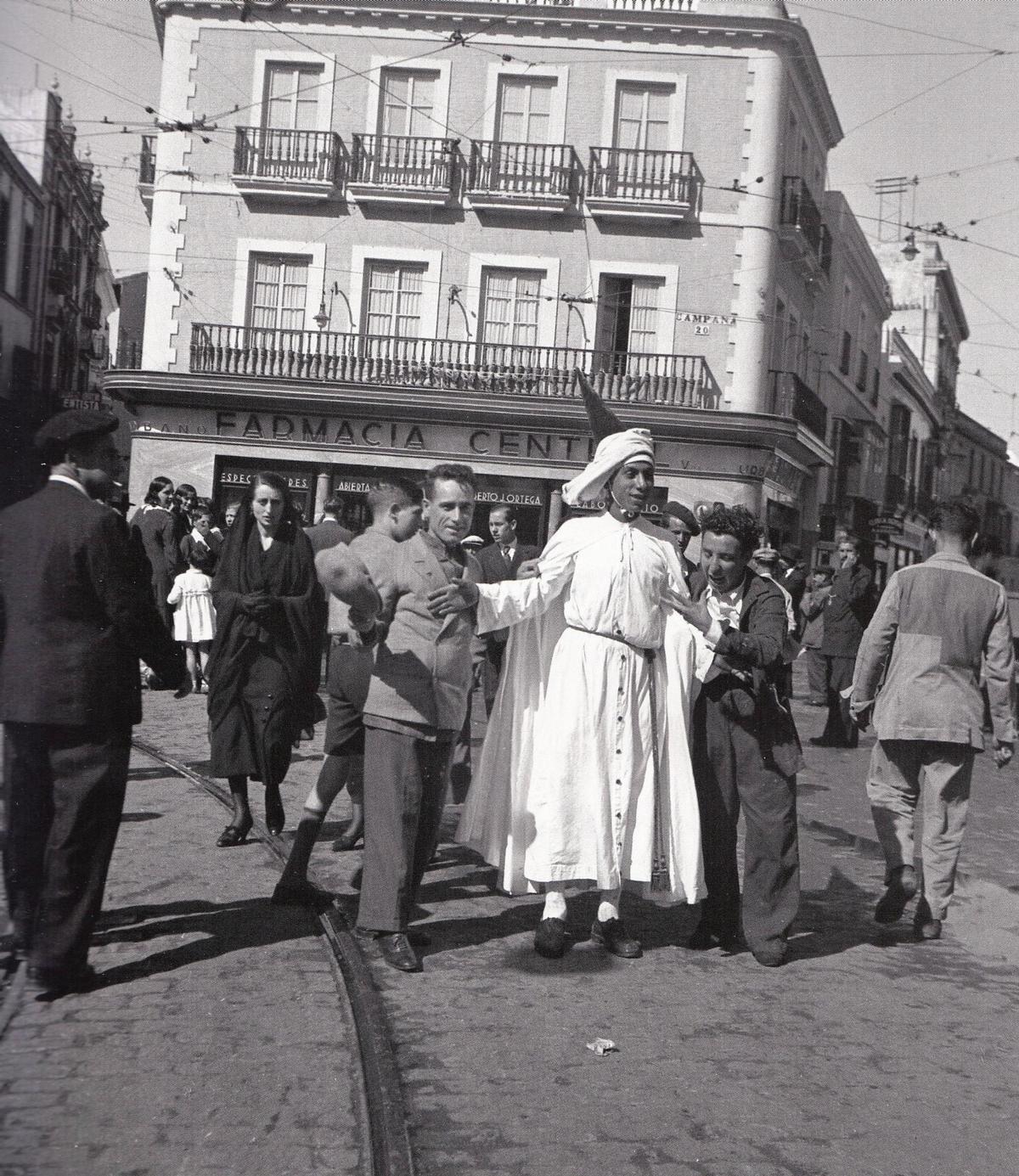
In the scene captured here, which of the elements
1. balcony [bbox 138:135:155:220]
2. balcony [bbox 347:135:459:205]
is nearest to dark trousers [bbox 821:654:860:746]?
balcony [bbox 347:135:459:205]

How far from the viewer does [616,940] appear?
5391 mm

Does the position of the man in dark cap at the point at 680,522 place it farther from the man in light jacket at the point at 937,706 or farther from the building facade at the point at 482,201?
the building facade at the point at 482,201

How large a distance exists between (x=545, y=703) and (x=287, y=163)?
62.6ft

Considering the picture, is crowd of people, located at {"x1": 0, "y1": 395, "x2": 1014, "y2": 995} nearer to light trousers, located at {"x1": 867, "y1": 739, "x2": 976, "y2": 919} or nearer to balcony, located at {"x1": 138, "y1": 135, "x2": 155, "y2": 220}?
light trousers, located at {"x1": 867, "y1": 739, "x2": 976, "y2": 919}

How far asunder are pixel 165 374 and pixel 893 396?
26.3 meters

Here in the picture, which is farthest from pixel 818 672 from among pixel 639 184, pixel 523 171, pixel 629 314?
pixel 523 171

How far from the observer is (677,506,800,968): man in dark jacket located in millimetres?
5332

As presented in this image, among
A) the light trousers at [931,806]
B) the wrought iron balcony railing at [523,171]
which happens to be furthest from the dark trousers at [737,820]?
the wrought iron balcony railing at [523,171]

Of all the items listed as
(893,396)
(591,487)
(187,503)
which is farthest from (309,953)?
(893,396)

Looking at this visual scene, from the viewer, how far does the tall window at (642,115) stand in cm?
2281

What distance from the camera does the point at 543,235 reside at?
74.9 feet

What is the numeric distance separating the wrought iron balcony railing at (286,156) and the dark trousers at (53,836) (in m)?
19.5

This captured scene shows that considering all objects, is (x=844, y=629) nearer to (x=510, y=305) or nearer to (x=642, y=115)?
(x=510, y=305)

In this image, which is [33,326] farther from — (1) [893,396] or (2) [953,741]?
(1) [893,396]
